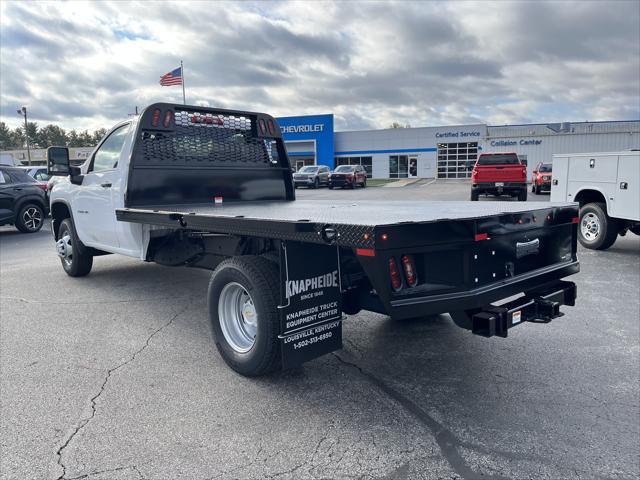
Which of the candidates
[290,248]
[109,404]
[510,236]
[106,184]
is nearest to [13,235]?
[106,184]

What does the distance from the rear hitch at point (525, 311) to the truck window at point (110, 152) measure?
440cm

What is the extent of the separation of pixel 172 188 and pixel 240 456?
3.58 meters

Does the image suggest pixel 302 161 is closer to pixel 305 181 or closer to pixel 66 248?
pixel 305 181

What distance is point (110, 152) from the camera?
6.01 meters

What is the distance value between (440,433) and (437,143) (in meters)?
47.9

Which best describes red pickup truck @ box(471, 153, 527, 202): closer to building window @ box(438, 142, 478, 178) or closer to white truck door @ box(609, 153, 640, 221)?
white truck door @ box(609, 153, 640, 221)

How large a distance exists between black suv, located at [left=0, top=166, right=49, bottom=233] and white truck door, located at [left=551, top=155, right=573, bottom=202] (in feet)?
41.1

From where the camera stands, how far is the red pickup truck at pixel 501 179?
1856 centimetres

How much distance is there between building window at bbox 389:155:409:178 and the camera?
50.1 meters

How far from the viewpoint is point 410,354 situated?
4.27 m

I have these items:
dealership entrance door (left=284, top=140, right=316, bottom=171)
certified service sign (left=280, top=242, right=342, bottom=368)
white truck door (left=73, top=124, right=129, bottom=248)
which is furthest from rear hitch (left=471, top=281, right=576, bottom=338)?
dealership entrance door (left=284, top=140, right=316, bottom=171)

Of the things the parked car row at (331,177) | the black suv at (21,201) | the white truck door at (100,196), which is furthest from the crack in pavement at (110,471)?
the parked car row at (331,177)

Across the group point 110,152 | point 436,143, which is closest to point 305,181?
point 436,143

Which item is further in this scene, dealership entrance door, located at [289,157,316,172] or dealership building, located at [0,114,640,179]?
dealership entrance door, located at [289,157,316,172]
